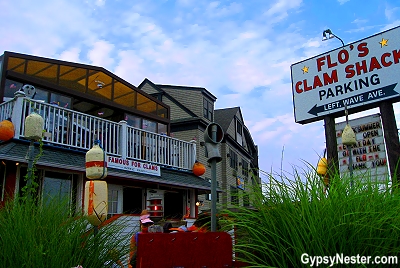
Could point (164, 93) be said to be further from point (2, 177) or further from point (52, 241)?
Result: point (52, 241)

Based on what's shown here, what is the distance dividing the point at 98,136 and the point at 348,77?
22.0ft

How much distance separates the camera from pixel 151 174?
38.5 ft

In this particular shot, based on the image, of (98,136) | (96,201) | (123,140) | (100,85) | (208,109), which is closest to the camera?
(96,201)

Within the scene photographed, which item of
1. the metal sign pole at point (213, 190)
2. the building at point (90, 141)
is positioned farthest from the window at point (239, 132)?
the metal sign pole at point (213, 190)

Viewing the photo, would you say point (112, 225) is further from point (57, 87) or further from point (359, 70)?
point (57, 87)

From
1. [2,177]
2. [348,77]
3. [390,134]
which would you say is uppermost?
[348,77]

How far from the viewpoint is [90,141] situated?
34.5 feet

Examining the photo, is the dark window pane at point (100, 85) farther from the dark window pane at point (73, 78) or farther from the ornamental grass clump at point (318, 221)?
the ornamental grass clump at point (318, 221)

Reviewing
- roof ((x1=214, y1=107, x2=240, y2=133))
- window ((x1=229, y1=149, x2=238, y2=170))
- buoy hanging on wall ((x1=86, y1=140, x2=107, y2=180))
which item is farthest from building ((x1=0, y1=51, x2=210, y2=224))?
roof ((x1=214, y1=107, x2=240, y2=133))

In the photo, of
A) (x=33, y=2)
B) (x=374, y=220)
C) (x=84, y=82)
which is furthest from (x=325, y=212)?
(x=84, y=82)

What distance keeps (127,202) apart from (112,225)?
25.9 ft

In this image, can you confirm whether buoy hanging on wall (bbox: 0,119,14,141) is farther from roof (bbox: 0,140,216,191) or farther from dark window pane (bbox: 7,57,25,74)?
dark window pane (bbox: 7,57,25,74)

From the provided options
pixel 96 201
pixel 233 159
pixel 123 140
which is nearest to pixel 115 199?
pixel 123 140

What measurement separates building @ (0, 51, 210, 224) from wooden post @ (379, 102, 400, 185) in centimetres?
563
